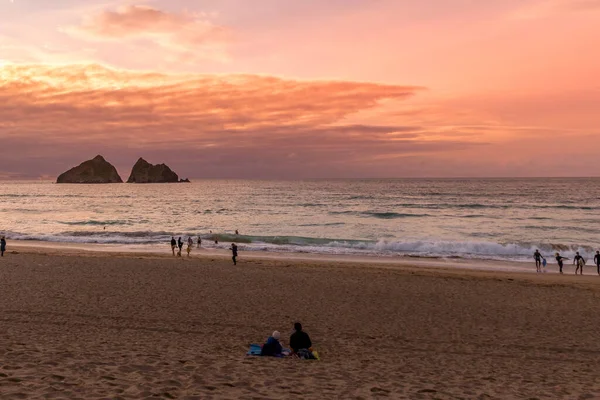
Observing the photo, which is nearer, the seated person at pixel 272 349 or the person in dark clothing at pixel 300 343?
the seated person at pixel 272 349

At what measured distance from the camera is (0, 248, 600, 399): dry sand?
8.13 m

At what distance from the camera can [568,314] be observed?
16391mm

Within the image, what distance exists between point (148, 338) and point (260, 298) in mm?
6742

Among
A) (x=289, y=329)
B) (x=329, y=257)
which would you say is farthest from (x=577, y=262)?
(x=289, y=329)

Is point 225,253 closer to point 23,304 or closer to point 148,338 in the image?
point 23,304

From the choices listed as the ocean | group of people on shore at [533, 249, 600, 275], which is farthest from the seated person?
the ocean

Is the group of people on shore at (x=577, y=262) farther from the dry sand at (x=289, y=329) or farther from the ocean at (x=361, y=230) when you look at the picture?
the ocean at (x=361, y=230)

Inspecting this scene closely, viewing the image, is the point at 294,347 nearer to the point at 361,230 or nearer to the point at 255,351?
the point at 255,351

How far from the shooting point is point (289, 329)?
1373 cm

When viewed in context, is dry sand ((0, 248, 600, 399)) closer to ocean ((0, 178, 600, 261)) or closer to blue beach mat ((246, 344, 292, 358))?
blue beach mat ((246, 344, 292, 358))

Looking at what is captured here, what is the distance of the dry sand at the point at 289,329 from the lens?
8133 mm

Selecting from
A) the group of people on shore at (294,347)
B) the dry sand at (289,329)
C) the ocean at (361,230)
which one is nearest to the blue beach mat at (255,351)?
the group of people on shore at (294,347)

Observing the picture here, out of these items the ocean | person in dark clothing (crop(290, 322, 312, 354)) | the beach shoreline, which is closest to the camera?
person in dark clothing (crop(290, 322, 312, 354))

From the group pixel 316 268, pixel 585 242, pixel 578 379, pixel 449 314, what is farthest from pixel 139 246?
pixel 585 242
